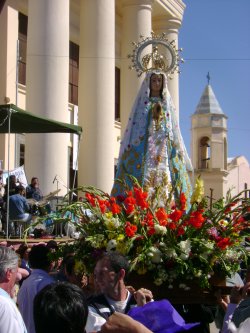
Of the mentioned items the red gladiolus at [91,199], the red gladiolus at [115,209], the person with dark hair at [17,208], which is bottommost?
the person with dark hair at [17,208]

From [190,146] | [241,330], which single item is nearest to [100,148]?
[241,330]

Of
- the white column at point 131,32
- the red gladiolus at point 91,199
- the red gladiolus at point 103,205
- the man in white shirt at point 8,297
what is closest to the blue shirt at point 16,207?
the red gladiolus at point 91,199

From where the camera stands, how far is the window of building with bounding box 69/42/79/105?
2354 centimetres

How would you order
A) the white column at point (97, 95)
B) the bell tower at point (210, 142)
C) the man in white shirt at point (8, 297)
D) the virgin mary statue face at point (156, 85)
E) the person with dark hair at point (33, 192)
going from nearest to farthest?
the man in white shirt at point (8, 297) → the virgin mary statue face at point (156, 85) → the person with dark hair at point (33, 192) → the white column at point (97, 95) → the bell tower at point (210, 142)

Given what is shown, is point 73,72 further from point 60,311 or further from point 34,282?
point 60,311

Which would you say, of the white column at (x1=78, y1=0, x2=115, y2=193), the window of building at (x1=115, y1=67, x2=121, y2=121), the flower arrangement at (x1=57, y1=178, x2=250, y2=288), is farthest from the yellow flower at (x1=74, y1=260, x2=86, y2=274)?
the window of building at (x1=115, y1=67, x2=121, y2=121)

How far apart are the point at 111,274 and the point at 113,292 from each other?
12cm

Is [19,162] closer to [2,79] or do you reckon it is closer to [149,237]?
[2,79]

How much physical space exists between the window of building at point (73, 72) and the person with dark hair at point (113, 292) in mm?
19659

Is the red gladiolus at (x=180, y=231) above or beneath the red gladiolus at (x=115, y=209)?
beneath

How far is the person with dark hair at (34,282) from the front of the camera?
4637 millimetres

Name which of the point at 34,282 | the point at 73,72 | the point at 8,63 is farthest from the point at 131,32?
the point at 34,282

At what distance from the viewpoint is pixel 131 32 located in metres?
24.0

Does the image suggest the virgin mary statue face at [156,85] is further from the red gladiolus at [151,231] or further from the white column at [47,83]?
the white column at [47,83]
